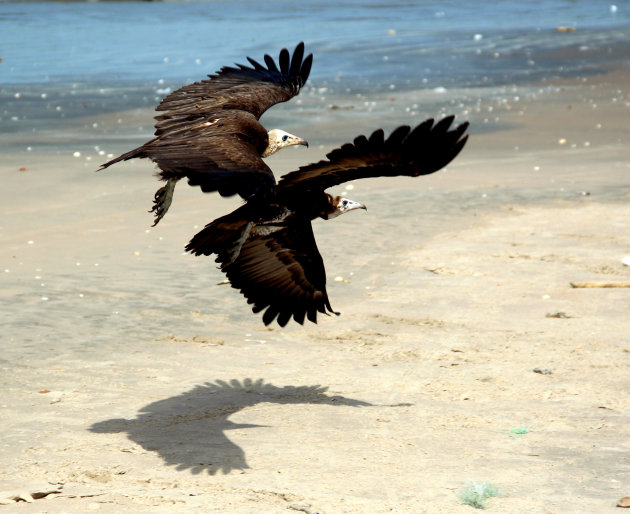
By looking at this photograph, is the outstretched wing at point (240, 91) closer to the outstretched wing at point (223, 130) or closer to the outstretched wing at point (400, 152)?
the outstretched wing at point (223, 130)

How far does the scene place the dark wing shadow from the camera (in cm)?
535

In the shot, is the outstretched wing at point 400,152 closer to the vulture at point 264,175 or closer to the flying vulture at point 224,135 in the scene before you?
the vulture at point 264,175

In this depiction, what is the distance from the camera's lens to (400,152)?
5477 mm

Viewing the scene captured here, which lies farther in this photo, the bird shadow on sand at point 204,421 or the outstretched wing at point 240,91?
the outstretched wing at point 240,91

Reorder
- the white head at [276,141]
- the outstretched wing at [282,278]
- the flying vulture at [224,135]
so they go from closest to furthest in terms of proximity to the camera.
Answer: the flying vulture at [224,135]
the outstretched wing at [282,278]
the white head at [276,141]

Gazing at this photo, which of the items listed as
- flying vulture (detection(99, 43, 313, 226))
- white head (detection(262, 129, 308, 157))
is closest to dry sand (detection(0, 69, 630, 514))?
flying vulture (detection(99, 43, 313, 226))

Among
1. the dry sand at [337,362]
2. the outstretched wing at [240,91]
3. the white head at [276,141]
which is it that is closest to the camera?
the dry sand at [337,362]

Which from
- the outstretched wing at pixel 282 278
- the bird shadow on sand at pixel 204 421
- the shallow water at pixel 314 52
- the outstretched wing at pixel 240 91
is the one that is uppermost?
the shallow water at pixel 314 52

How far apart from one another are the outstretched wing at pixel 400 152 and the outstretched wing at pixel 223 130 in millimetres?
418

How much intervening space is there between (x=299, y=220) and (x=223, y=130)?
2.25 feet

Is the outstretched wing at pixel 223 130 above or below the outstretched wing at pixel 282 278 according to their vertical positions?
above

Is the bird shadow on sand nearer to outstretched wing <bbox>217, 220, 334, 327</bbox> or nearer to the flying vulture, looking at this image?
outstretched wing <bbox>217, 220, 334, 327</bbox>

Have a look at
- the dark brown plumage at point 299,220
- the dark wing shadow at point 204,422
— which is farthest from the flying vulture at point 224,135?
the dark wing shadow at point 204,422

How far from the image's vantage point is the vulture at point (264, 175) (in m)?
5.39
